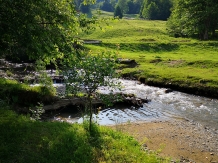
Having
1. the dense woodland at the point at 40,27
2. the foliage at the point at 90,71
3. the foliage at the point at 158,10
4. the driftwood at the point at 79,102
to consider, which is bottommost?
the driftwood at the point at 79,102

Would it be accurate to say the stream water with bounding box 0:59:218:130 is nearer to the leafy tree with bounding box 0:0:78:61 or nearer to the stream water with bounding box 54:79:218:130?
the stream water with bounding box 54:79:218:130

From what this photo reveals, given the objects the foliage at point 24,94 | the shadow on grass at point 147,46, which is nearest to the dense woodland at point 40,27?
the foliage at point 24,94

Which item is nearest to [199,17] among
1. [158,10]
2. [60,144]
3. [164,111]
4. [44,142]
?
[164,111]

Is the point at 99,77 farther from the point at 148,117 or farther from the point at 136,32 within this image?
the point at 136,32

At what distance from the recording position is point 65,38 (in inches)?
474

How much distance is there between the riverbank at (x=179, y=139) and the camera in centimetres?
1482

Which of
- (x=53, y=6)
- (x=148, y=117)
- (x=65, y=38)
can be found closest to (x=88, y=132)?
(x=65, y=38)

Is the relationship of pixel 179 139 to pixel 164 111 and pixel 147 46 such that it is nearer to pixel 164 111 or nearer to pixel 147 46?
pixel 164 111

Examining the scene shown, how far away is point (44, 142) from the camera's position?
11.3 m

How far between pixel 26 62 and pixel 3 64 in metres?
3.95

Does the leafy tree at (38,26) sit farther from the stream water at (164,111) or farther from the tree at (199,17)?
the tree at (199,17)

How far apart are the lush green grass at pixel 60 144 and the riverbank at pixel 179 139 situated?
2.75 meters

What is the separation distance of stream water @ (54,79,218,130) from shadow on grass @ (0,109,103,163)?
576cm

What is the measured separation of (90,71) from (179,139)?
832 centimetres
